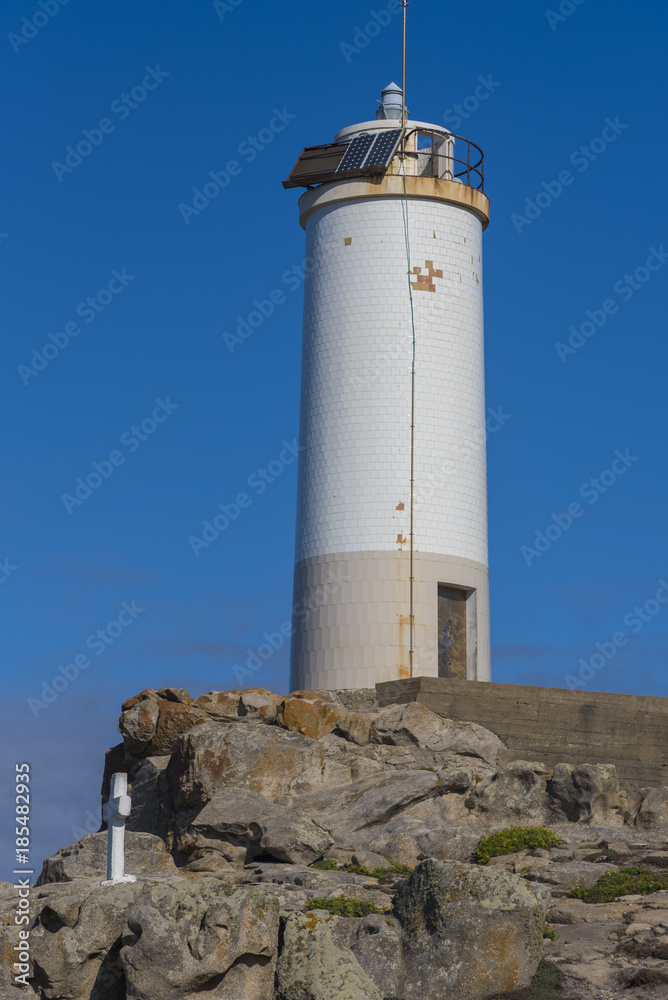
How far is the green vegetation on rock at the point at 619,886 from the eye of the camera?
17.3 metres

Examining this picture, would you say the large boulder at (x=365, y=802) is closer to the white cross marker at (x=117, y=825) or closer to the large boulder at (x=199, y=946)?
the white cross marker at (x=117, y=825)

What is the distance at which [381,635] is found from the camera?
29.0m

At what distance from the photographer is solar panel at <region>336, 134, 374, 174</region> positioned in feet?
101

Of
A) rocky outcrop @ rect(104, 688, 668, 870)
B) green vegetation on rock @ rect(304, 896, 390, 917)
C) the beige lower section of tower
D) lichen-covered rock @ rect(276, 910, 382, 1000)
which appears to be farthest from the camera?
the beige lower section of tower

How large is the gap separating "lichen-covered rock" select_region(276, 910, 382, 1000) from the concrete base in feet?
36.8

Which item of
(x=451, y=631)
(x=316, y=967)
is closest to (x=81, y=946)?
(x=316, y=967)

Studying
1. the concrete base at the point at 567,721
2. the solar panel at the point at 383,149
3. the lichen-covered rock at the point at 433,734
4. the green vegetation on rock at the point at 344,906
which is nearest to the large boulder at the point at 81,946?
the green vegetation on rock at the point at 344,906

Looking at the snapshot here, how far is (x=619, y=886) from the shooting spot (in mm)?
17469

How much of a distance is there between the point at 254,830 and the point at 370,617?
Result: 9.41 metres

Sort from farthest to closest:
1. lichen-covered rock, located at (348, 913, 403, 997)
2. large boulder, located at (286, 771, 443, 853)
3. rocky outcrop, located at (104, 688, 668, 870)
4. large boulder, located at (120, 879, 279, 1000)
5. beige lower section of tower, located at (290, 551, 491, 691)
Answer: beige lower section of tower, located at (290, 551, 491, 691), large boulder, located at (286, 771, 443, 853), rocky outcrop, located at (104, 688, 668, 870), lichen-covered rock, located at (348, 913, 403, 997), large boulder, located at (120, 879, 279, 1000)

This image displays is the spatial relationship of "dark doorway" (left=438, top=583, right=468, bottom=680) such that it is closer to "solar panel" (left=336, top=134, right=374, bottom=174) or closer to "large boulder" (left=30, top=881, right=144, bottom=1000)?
"solar panel" (left=336, top=134, right=374, bottom=174)

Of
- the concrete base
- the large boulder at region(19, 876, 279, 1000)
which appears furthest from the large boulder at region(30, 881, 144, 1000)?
the concrete base

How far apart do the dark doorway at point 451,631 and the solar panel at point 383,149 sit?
9473 mm

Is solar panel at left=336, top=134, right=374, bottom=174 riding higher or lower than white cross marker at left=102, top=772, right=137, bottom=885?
higher
